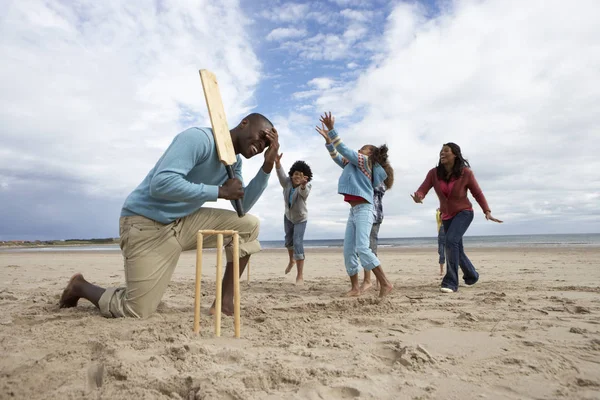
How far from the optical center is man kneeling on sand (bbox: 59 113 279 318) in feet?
9.74

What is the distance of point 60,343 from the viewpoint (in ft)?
8.20

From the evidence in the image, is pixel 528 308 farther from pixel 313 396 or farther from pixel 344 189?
pixel 313 396

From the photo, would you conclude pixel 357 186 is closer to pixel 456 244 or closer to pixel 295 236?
pixel 456 244

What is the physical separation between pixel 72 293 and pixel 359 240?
3.08 m

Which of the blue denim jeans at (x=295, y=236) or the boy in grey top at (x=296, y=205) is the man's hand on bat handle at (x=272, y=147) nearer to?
the boy in grey top at (x=296, y=205)

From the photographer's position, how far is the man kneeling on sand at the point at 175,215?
2.97 metres

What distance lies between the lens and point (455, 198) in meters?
5.30

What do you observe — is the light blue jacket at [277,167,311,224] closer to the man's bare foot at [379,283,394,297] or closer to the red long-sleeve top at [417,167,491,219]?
the red long-sleeve top at [417,167,491,219]

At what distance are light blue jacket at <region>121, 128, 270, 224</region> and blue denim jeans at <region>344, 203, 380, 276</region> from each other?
1.66m

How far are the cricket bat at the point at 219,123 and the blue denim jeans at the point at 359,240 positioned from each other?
6.04ft

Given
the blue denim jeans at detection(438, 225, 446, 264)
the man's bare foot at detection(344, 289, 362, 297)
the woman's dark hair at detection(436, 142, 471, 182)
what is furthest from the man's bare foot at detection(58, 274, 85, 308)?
the blue denim jeans at detection(438, 225, 446, 264)

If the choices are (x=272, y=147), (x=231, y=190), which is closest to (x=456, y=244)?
(x=272, y=147)

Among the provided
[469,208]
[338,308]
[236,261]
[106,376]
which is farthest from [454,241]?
[106,376]

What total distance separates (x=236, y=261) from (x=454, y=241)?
11.7 feet
